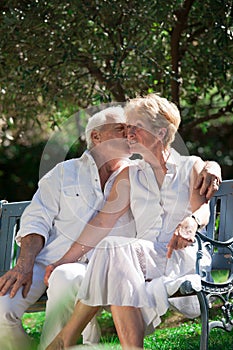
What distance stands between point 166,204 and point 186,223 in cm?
28

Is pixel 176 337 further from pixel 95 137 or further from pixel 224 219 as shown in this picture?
pixel 95 137

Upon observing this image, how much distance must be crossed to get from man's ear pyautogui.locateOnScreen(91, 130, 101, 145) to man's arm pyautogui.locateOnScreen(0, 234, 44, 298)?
1.96 ft

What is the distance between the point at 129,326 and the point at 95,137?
Answer: 1.16 m

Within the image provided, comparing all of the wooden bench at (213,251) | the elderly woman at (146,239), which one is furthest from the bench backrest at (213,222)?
the elderly woman at (146,239)

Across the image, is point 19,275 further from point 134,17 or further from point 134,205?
point 134,17

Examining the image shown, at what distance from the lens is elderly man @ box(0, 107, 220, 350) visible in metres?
4.11

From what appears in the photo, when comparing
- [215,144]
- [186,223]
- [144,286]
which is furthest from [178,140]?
[215,144]

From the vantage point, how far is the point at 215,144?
10.9m

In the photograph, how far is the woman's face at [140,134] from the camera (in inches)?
169

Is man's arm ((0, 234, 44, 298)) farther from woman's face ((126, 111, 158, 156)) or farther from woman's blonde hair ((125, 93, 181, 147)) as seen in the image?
woman's blonde hair ((125, 93, 181, 147))

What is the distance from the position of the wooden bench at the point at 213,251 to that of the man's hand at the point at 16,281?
0.15 meters

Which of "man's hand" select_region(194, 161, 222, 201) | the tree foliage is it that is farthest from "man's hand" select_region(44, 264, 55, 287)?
the tree foliage

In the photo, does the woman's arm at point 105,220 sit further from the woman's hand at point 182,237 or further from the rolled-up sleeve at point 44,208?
the woman's hand at point 182,237

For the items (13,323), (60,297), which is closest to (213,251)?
(60,297)
